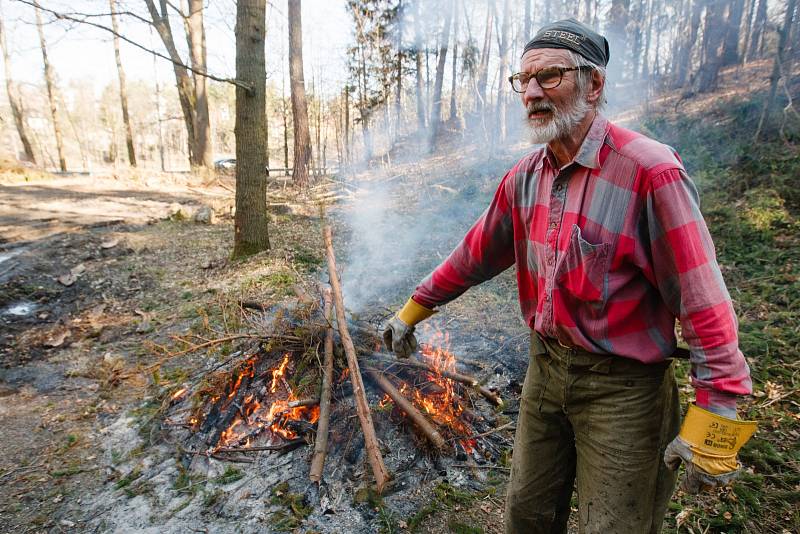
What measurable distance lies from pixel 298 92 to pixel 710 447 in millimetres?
14178

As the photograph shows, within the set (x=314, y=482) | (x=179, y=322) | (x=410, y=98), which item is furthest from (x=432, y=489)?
(x=410, y=98)

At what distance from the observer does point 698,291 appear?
1.35 metres

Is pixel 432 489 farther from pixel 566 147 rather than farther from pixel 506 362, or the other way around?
pixel 566 147

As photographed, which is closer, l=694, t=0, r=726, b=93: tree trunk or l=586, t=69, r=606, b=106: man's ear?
l=586, t=69, r=606, b=106: man's ear

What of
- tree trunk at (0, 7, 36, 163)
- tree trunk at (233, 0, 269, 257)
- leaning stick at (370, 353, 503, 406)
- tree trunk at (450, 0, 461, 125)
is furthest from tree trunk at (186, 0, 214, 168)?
leaning stick at (370, 353, 503, 406)

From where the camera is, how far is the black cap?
161 centimetres

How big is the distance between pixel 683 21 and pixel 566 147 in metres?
22.9

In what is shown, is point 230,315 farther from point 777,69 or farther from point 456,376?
point 777,69

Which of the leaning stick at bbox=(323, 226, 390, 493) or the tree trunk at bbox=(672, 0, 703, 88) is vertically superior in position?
the tree trunk at bbox=(672, 0, 703, 88)

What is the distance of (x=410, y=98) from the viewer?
86.1 feet

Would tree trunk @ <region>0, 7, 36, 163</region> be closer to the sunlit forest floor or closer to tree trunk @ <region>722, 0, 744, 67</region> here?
the sunlit forest floor

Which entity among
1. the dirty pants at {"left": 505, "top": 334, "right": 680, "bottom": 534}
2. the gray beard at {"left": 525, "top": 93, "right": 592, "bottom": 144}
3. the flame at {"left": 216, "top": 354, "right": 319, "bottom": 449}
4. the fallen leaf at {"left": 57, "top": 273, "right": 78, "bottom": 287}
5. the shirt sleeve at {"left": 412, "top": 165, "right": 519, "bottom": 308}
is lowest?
the flame at {"left": 216, "top": 354, "right": 319, "bottom": 449}

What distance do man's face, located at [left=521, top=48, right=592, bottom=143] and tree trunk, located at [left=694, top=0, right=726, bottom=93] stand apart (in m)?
14.1

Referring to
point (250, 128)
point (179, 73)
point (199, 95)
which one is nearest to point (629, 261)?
point (250, 128)
